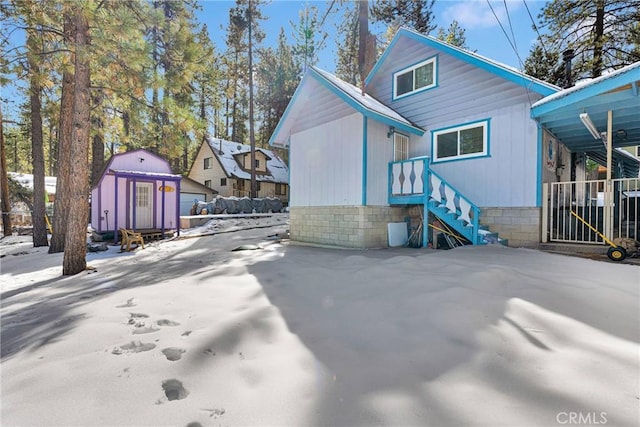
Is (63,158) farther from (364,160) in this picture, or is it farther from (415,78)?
(415,78)

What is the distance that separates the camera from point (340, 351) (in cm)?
232

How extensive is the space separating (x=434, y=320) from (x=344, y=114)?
23.3 ft

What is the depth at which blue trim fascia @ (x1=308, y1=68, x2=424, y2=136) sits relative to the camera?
7.67 metres

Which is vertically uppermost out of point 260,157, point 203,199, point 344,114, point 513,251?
point 260,157

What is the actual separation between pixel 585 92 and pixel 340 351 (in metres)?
6.58

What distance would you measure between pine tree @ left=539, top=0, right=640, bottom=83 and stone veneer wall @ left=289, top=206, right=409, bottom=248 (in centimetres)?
1052

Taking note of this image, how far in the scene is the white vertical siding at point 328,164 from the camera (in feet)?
27.6

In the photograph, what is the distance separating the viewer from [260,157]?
97.5ft

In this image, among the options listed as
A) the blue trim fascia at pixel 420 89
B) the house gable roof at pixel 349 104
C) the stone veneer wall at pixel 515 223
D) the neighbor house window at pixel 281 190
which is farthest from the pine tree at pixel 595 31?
the neighbor house window at pixel 281 190

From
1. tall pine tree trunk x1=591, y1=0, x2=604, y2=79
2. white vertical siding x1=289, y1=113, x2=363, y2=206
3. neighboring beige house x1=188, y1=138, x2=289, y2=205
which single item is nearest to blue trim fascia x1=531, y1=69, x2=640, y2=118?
white vertical siding x1=289, y1=113, x2=363, y2=206

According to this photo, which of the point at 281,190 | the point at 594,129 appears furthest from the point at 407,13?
the point at 281,190

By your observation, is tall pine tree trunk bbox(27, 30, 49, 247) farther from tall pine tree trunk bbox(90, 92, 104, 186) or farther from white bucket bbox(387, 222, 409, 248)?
white bucket bbox(387, 222, 409, 248)

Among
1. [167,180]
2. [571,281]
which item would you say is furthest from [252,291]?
[167,180]

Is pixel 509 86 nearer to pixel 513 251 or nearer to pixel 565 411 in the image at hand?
pixel 513 251
